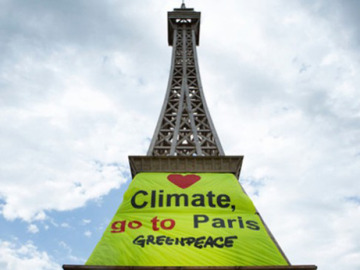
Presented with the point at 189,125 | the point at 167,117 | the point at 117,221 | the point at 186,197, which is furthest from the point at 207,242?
the point at 167,117

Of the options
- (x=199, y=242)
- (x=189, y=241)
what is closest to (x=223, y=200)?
(x=199, y=242)

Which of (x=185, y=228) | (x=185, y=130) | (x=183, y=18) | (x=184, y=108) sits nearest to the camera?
(x=185, y=228)

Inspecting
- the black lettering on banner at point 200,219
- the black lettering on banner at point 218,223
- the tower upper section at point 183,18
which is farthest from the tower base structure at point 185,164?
the tower upper section at point 183,18

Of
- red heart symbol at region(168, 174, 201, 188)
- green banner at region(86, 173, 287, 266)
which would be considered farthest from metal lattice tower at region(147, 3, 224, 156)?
green banner at region(86, 173, 287, 266)

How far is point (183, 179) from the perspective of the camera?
16.1m

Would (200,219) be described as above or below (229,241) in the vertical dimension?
above

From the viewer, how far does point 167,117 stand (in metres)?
27.4

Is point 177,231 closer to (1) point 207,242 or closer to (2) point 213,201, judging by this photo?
(1) point 207,242

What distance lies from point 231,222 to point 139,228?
3.72 meters

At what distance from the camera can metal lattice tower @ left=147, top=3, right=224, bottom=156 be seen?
76.1 feet

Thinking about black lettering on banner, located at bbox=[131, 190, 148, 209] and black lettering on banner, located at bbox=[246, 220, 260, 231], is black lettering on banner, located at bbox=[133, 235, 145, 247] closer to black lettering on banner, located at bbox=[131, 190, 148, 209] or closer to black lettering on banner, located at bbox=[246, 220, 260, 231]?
black lettering on banner, located at bbox=[131, 190, 148, 209]

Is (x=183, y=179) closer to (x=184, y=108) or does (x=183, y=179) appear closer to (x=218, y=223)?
(x=218, y=223)

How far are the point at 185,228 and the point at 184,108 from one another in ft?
52.1

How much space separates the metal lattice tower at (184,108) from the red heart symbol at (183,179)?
211 inches
